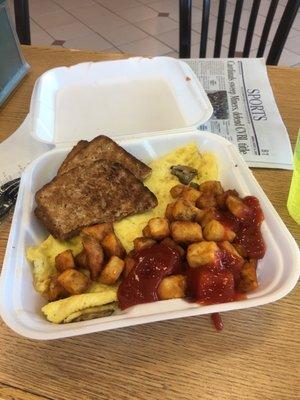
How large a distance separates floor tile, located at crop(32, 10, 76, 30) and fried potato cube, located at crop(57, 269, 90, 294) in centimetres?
301

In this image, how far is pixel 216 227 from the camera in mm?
612

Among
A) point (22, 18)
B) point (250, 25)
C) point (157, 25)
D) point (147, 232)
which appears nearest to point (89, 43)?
point (157, 25)

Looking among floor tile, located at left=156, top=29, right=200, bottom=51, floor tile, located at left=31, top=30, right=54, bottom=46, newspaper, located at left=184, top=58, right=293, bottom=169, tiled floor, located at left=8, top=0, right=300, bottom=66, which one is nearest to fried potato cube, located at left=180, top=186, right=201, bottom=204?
newspaper, located at left=184, top=58, right=293, bottom=169

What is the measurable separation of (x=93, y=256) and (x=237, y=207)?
0.24m

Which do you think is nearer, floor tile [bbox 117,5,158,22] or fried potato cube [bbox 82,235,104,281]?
fried potato cube [bbox 82,235,104,281]

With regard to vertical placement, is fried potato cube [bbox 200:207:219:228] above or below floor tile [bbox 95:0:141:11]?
above

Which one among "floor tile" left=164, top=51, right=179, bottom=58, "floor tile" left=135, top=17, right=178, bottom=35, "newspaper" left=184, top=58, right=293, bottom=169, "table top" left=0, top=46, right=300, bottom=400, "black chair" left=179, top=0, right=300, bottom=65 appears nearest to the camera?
"table top" left=0, top=46, right=300, bottom=400

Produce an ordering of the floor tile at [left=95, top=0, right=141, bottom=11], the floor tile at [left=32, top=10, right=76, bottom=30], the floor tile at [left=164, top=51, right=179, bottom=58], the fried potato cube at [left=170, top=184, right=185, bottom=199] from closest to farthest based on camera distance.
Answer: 1. the fried potato cube at [left=170, top=184, right=185, bottom=199]
2. the floor tile at [left=164, top=51, right=179, bottom=58]
3. the floor tile at [left=32, top=10, right=76, bottom=30]
4. the floor tile at [left=95, top=0, right=141, bottom=11]

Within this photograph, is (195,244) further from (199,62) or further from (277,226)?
(199,62)

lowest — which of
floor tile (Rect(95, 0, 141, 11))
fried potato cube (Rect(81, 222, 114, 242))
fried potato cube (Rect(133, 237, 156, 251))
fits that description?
floor tile (Rect(95, 0, 141, 11))

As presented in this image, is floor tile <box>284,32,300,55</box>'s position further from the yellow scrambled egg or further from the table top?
the table top

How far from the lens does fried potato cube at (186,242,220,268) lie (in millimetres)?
566

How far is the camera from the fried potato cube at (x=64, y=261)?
2.03 ft

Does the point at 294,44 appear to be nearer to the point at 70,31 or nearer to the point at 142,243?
the point at 70,31
